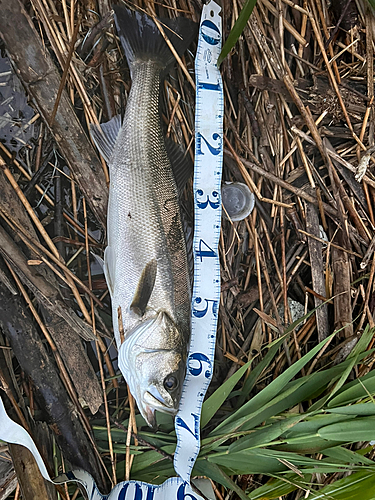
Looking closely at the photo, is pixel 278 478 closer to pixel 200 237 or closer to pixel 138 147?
pixel 200 237

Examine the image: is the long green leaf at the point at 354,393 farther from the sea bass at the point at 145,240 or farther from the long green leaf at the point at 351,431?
the sea bass at the point at 145,240

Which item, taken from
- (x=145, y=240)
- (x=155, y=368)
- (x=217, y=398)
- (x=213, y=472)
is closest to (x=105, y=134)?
(x=145, y=240)

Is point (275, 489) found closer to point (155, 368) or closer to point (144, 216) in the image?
point (155, 368)

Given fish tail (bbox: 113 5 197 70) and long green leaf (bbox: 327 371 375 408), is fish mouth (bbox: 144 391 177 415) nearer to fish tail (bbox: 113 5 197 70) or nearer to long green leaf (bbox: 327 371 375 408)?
long green leaf (bbox: 327 371 375 408)

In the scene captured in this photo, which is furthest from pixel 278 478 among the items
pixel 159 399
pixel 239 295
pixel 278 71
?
pixel 278 71

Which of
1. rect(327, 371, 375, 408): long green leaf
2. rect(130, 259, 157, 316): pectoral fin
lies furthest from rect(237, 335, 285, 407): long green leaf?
rect(130, 259, 157, 316): pectoral fin
